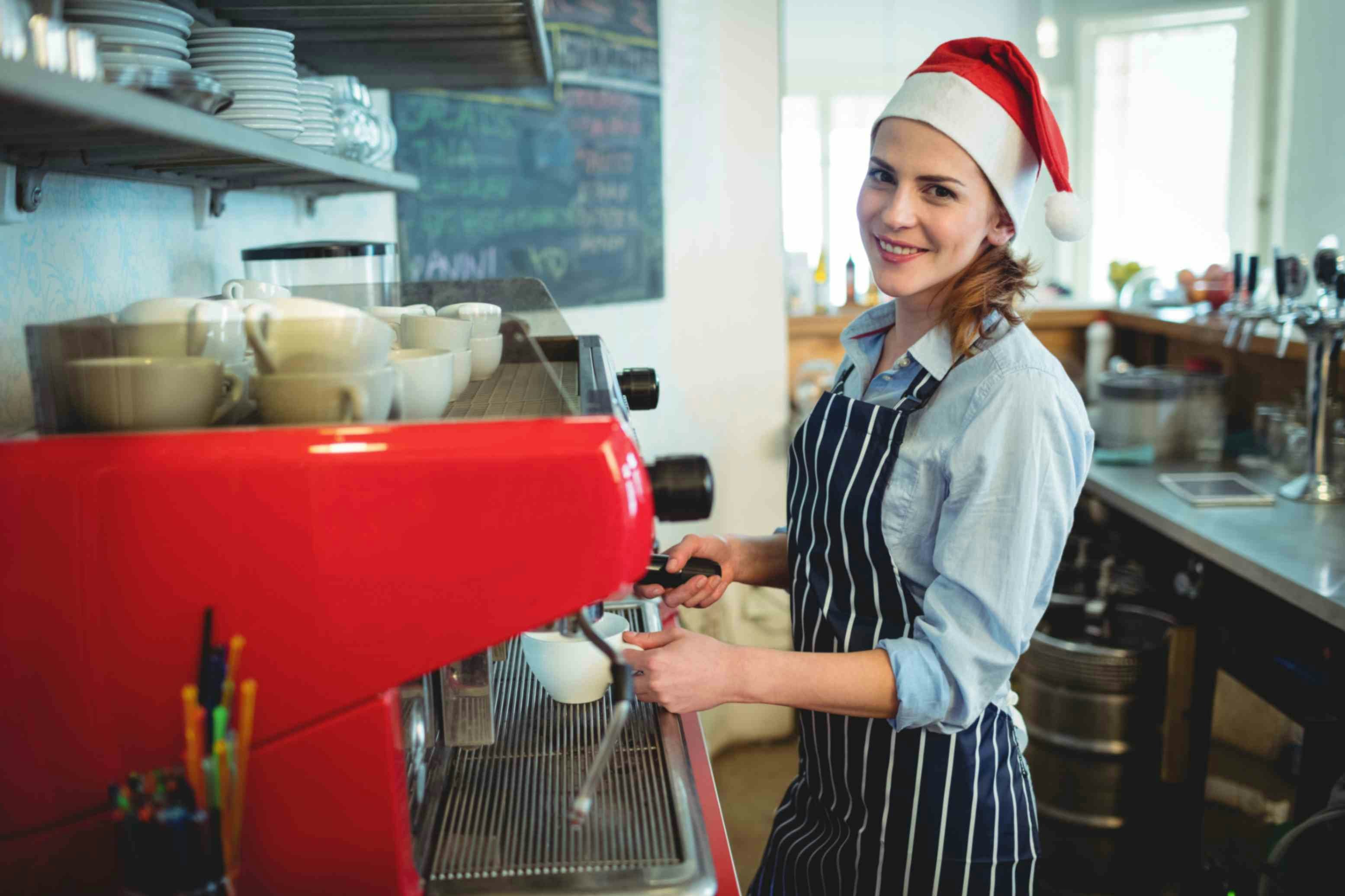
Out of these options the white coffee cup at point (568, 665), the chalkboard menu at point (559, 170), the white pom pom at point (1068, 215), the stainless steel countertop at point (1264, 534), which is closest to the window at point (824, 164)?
the chalkboard menu at point (559, 170)

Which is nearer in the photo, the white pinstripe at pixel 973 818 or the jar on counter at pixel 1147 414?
the white pinstripe at pixel 973 818

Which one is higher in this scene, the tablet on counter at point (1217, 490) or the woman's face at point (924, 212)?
the woman's face at point (924, 212)

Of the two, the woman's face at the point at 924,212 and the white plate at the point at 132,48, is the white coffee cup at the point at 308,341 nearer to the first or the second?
the white plate at the point at 132,48

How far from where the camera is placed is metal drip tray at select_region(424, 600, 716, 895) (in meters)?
0.83

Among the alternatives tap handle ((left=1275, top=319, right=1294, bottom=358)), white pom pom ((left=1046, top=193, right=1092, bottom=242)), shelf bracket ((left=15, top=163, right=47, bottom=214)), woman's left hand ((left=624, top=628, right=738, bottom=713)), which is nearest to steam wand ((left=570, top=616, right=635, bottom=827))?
woman's left hand ((left=624, top=628, right=738, bottom=713))

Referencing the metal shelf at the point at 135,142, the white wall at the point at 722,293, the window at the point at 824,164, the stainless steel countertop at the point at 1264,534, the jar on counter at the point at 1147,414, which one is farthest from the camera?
the window at the point at 824,164

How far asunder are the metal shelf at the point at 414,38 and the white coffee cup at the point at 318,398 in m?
0.70

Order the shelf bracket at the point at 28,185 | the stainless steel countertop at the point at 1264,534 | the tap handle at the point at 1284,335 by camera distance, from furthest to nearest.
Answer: the tap handle at the point at 1284,335, the stainless steel countertop at the point at 1264,534, the shelf bracket at the point at 28,185

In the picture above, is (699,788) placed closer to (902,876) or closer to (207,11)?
(902,876)

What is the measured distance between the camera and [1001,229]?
1203 millimetres

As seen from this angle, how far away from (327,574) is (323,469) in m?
0.07

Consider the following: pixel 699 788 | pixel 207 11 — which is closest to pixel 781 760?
pixel 699 788

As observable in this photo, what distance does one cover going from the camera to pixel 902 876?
117cm

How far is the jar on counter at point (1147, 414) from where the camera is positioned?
2.71 meters
